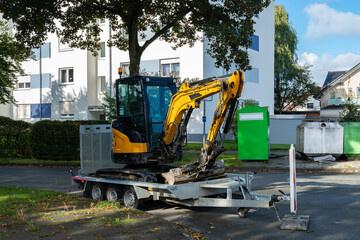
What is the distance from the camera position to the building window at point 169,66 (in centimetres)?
3006

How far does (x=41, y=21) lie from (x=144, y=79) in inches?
375

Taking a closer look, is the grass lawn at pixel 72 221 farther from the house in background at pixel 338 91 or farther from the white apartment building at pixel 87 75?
the house in background at pixel 338 91

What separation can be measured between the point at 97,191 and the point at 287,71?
45.7 m

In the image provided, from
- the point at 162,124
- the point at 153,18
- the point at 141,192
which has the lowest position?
the point at 141,192

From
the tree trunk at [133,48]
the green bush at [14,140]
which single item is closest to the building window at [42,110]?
the green bush at [14,140]

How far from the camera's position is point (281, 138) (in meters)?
33.5

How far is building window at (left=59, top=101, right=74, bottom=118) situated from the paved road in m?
23.8

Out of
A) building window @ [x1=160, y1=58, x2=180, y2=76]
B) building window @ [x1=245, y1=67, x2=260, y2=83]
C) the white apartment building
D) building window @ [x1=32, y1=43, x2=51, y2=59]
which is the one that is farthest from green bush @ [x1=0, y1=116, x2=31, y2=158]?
building window @ [x1=245, y1=67, x2=260, y2=83]

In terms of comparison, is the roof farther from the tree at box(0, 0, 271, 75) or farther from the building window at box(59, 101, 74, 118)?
the tree at box(0, 0, 271, 75)

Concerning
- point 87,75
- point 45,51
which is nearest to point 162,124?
point 87,75

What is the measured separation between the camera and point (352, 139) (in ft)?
55.4

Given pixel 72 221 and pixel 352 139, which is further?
pixel 352 139

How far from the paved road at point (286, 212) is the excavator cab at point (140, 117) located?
1.29 meters

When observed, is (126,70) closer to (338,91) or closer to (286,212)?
(286,212)
